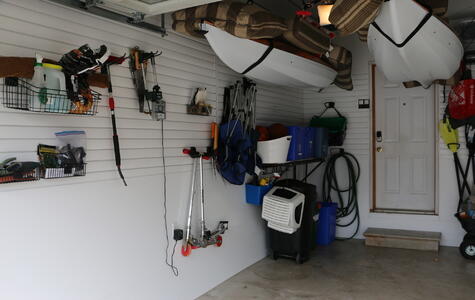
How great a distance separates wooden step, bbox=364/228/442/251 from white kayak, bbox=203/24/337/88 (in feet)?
7.18

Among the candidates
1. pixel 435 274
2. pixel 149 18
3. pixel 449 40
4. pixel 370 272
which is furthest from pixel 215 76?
pixel 435 274

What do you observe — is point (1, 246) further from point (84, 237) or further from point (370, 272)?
point (370, 272)

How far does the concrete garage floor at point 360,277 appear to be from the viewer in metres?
3.73

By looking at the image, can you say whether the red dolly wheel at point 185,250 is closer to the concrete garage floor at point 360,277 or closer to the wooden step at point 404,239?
the concrete garage floor at point 360,277

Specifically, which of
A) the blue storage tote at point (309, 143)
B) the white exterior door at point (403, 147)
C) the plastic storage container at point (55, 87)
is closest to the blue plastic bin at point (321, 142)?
the blue storage tote at point (309, 143)

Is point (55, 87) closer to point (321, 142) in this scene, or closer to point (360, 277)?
point (360, 277)

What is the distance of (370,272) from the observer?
4.33m

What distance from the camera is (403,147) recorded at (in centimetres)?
566

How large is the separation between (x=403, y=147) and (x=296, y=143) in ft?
6.28

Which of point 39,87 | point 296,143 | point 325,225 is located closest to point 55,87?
point 39,87

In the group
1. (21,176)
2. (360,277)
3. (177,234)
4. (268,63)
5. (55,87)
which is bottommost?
(360,277)

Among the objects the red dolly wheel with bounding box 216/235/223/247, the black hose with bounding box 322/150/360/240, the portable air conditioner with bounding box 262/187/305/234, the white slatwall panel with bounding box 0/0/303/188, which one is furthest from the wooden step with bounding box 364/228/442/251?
the white slatwall panel with bounding box 0/0/303/188

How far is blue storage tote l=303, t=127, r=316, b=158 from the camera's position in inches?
194

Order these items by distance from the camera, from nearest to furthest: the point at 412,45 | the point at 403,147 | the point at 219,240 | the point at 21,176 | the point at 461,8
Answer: the point at 21,176 → the point at 412,45 → the point at 219,240 → the point at 461,8 → the point at 403,147
